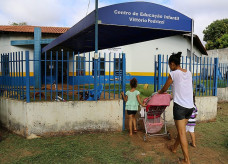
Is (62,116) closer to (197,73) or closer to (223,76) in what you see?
(197,73)

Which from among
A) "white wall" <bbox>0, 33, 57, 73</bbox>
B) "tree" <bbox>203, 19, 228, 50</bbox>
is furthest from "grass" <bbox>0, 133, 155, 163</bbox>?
"tree" <bbox>203, 19, 228, 50</bbox>

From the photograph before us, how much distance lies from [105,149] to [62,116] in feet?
4.42

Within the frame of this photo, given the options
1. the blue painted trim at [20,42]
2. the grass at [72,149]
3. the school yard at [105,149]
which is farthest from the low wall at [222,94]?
the blue painted trim at [20,42]

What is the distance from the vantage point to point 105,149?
3.74 meters

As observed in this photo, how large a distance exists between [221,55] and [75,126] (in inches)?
796

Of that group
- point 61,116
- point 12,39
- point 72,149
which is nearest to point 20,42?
point 12,39

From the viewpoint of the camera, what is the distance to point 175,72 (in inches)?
124

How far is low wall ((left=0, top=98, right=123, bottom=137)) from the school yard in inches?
7.5

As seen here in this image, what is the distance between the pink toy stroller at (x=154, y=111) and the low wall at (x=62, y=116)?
771 millimetres

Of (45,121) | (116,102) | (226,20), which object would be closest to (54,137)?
(45,121)

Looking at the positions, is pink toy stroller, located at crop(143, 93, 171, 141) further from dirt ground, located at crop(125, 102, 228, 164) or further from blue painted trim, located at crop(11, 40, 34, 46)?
blue painted trim, located at crop(11, 40, 34, 46)

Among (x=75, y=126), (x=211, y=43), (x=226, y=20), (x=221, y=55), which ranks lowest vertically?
(x=75, y=126)

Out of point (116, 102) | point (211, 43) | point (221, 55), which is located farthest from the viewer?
point (211, 43)

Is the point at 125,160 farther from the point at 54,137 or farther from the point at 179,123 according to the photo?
the point at 54,137
